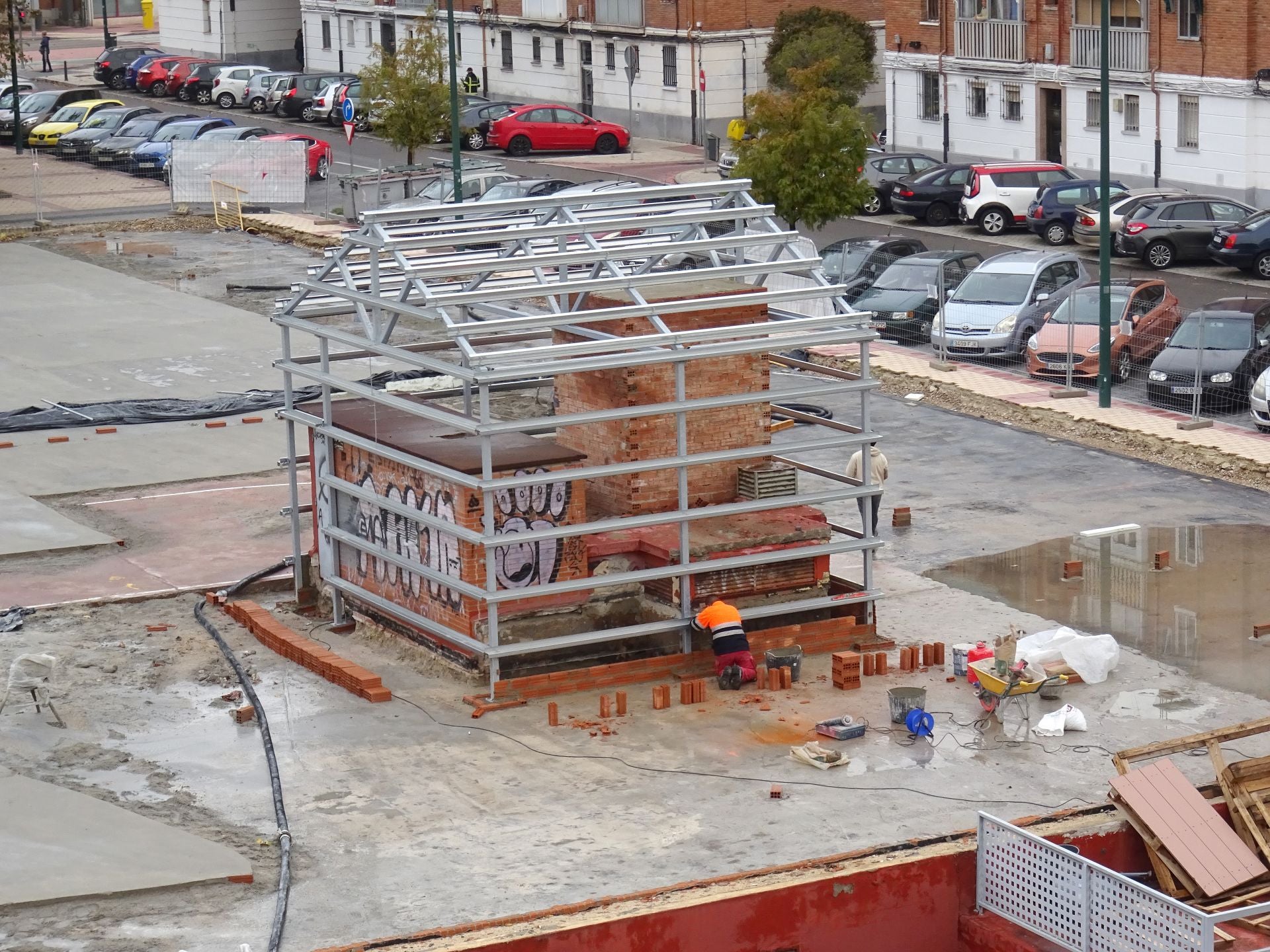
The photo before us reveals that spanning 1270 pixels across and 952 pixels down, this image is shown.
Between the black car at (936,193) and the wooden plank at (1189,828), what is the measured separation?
98.1ft

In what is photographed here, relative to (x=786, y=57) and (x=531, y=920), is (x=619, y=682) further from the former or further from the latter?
(x=786, y=57)

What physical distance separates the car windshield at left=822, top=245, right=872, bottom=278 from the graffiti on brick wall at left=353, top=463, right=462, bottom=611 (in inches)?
602

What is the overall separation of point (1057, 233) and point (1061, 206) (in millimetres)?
538

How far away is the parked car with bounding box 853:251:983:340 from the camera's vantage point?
3000 cm

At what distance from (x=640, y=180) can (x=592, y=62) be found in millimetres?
12652

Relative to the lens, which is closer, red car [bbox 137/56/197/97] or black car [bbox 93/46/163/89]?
red car [bbox 137/56/197/97]

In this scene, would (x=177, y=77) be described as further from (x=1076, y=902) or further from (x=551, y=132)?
(x=1076, y=902)

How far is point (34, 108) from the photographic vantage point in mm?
57906

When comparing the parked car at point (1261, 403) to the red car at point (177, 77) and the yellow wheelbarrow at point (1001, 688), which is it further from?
the red car at point (177, 77)

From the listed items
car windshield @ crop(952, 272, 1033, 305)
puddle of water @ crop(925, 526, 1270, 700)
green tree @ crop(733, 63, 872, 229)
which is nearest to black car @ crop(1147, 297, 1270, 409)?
car windshield @ crop(952, 272, 1033, 305)

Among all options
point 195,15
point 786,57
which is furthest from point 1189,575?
point 195,15

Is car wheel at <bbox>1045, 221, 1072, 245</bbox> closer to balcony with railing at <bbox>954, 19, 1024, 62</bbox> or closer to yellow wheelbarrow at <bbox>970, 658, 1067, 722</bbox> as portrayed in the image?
balcony with railing at <bbox>954, 19, 1024, 62</bbox>

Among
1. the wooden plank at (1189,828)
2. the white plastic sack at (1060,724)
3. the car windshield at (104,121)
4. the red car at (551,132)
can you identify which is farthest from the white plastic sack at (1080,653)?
the car windshield at (104,121)

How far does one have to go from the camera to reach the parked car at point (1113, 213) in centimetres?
3716
